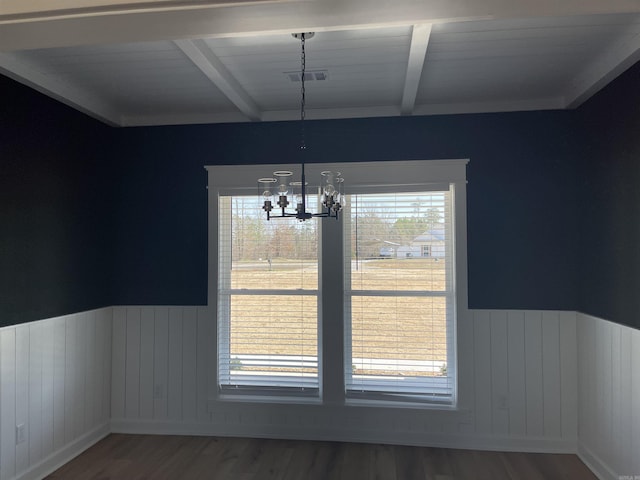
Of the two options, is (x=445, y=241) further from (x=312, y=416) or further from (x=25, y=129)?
(x=25, y=129)

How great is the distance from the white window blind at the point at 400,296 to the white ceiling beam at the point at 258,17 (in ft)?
7.63

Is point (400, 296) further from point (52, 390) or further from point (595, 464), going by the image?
point (52, 390)

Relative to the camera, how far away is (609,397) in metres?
2.96

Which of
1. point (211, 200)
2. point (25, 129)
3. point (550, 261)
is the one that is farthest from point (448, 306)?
point (25, 129)

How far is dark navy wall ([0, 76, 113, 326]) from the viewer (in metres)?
2.90

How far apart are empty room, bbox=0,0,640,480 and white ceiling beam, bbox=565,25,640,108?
0.8 inches

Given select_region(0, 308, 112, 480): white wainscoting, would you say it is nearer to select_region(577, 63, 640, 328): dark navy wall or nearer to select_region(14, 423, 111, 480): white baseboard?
select_region(14, 423, 111, 480): white baseboard

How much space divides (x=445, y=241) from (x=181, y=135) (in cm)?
254

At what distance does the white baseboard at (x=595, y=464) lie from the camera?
2.93 metres

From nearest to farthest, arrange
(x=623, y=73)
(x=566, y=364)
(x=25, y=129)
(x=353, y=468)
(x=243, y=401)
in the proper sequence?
(x=623, y=73) < (x=25, y=129) < (x=353, y=468) < (x=566, y=364) < (x=243, y=401)

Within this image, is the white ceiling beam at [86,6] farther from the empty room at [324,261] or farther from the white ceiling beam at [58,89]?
the white ceiling beam at [58,89]

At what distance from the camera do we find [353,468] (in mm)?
3234

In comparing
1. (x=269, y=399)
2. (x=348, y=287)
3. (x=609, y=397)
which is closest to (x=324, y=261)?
(x=348, y=287)

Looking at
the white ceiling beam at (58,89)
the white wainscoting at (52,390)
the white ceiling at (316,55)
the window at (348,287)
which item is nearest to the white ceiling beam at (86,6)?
the white ceiling at (316,55)
